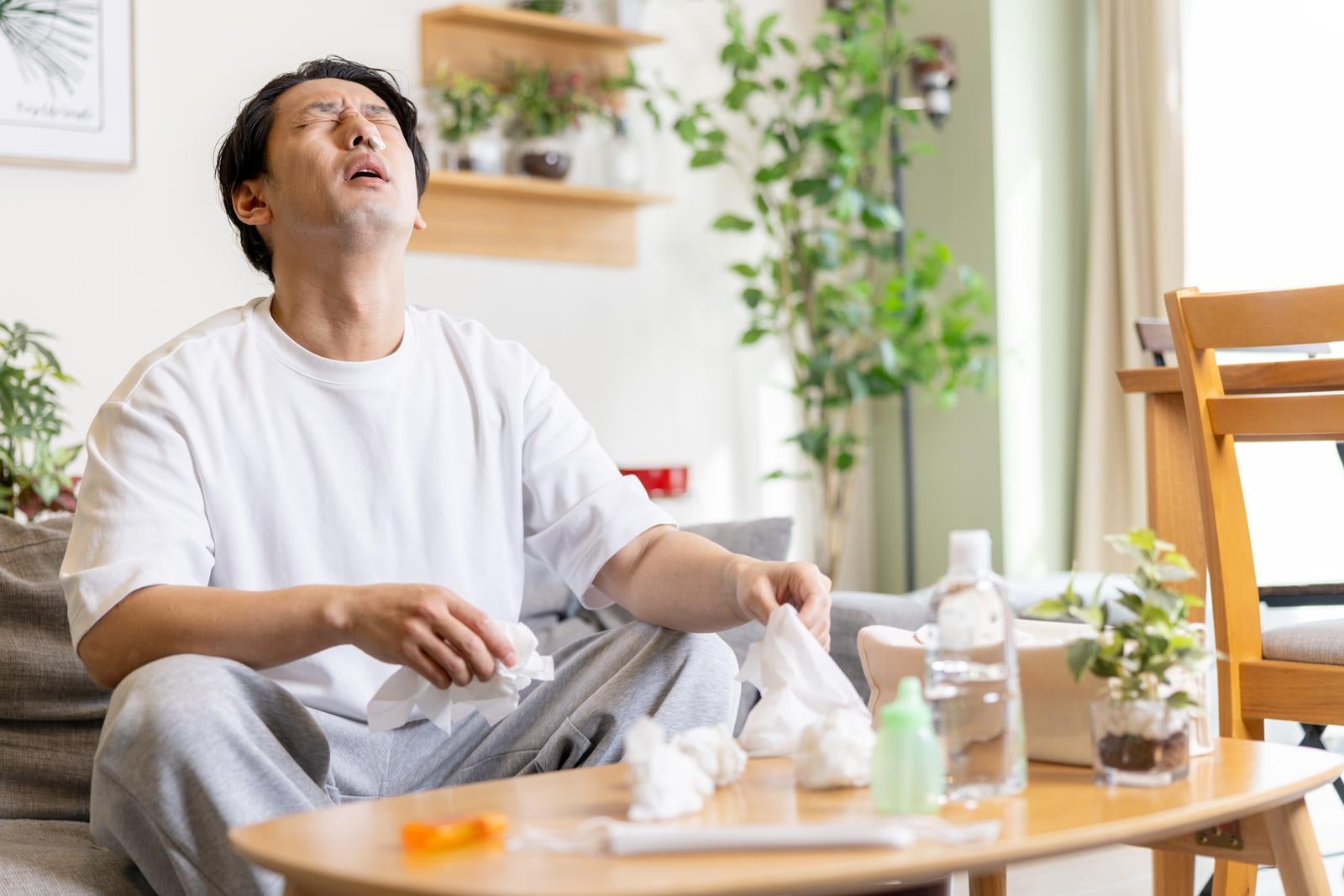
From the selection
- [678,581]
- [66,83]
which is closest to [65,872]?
[678,581]

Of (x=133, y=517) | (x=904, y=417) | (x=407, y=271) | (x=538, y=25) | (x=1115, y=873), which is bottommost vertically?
(x=1115, y=873)

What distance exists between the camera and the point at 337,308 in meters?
1.82

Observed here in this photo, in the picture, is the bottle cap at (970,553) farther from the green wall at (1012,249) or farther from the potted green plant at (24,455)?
the green wall at (1012,249)

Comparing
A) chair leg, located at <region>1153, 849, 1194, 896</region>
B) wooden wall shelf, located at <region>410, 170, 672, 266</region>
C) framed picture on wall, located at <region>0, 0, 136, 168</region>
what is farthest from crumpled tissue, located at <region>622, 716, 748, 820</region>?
wooden wall shelf, located at <region>410, 170, 672, 266</region>

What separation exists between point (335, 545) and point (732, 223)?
2744 mm

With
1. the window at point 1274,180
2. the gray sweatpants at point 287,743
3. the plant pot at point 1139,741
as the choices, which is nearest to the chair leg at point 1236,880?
the gray sweatpants at point 287,743

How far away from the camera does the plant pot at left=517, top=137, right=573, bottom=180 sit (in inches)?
157

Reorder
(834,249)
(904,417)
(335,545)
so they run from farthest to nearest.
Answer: (904,417), (834,249), (335,545)

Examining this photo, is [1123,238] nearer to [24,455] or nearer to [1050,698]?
[24,455]

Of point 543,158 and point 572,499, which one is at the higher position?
point 543,158

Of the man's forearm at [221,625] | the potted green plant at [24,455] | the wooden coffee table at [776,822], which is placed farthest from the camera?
the potted green plant at [24,455]

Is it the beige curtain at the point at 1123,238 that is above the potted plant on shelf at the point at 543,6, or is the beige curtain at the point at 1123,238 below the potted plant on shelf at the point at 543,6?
below

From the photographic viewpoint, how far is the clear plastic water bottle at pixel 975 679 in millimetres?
1097

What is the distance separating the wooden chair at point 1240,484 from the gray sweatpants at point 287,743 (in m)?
0.71
